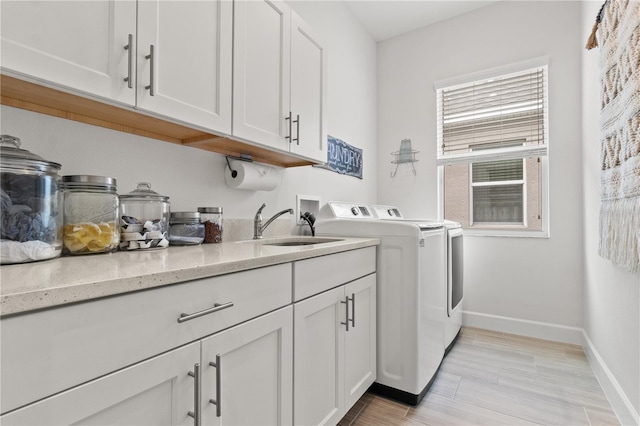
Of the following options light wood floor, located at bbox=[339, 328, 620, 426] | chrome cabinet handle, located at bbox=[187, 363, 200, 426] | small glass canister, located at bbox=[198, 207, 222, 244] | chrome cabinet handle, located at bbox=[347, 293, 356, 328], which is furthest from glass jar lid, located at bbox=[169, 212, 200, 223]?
light wood floor, located at bbox=[339, 328, 620, 426]

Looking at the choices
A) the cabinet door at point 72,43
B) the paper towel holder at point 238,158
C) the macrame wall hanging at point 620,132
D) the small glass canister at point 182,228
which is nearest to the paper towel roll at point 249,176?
the paper towel holder at point 238,158

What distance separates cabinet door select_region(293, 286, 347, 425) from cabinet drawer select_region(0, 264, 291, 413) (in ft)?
1.21

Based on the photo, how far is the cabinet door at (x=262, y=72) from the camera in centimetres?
138

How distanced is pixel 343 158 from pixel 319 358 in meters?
1.85

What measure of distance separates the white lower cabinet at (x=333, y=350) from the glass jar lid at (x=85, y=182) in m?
0.79

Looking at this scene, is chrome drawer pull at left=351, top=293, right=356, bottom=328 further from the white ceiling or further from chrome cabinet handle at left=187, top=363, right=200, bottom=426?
the white ceiling

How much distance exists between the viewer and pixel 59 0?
834mm

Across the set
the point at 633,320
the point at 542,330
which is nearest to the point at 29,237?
the point at 633,320

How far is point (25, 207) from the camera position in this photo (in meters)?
0.83

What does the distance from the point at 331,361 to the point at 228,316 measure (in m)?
0.67

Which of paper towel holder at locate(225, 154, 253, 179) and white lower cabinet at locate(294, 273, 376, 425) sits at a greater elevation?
paper towel holder at locate(225, 154, 253, 179)

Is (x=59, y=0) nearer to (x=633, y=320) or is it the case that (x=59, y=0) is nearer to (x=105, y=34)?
(x=105, y=34)

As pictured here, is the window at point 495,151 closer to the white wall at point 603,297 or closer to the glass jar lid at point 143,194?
the white wall at point 603,297

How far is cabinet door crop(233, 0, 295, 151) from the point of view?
1.38 meters
